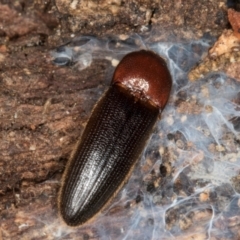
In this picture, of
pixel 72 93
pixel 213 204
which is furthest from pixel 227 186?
pixel 72 93

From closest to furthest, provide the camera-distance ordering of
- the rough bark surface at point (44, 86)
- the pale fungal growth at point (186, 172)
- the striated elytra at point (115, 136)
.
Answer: the striated elytra at point (115, 136) → the rough bark surface at point (44, 86) → the pale fungal growth at point (186, 172)

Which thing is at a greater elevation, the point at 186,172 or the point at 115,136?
the point at 115,136

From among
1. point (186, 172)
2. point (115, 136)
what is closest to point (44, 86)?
point (115, 136)

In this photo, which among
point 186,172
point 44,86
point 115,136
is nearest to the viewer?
point 115,136

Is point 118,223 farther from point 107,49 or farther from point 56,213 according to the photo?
point 107,49

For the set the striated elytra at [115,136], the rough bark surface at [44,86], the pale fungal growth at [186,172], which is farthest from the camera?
the pale fungal growth at [186,172]

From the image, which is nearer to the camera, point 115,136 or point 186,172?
point 115,136

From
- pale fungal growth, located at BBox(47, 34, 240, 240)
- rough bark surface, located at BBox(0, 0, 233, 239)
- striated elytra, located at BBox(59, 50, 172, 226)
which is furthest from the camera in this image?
pale fungal growth, located at BBox(47, 34, 240, 240)

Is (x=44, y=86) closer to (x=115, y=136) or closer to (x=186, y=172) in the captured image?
(x=115, y=136)
